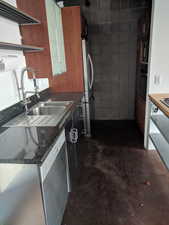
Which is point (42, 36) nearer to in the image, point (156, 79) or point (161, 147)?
point (156, 79)

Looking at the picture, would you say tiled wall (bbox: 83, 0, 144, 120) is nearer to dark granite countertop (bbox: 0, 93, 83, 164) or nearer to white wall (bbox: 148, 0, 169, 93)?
white wall (bbox: 148, 0, 169, 93)

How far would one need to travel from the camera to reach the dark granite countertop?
1.02 m

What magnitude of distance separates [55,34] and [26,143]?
1.61m

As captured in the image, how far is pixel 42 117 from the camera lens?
5.84 ft

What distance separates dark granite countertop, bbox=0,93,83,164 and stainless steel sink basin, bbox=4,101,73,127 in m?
0.09

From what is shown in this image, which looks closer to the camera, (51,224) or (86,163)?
(51,224)

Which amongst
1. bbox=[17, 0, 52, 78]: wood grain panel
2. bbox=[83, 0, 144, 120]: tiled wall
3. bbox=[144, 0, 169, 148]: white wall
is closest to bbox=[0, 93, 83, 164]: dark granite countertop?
bbox=[17, 0, 52, 78]: wood grain panel

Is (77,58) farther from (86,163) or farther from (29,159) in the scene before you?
(29,159)

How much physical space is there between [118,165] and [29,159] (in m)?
1.68

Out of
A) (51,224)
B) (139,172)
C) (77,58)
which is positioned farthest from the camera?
(77,58)

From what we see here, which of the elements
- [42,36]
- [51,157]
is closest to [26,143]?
[51,157]

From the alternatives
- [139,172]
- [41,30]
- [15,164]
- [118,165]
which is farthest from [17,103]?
[139,172]

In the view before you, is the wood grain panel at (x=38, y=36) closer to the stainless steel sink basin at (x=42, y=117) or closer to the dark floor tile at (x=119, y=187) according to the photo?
the stainless steel sink basin at (x=42, y=117)

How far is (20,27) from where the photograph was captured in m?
1.96
